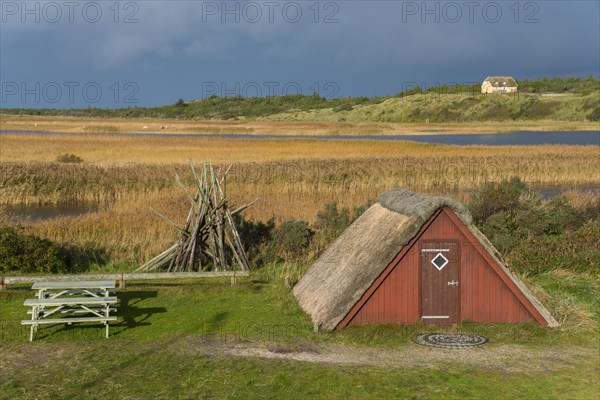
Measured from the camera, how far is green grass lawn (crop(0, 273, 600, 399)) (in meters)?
11.5

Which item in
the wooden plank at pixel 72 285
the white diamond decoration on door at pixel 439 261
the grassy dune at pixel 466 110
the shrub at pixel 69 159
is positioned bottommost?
the wooden plank at pixel 72 285

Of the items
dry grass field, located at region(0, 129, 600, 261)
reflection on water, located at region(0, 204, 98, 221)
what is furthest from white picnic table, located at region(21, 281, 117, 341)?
reflection on water, located at region(0, 204, 98, 221)

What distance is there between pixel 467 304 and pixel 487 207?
36.6ft

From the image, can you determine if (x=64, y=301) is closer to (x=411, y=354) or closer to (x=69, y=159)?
(x=411, y=354)

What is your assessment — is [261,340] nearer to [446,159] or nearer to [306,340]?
[306,340]

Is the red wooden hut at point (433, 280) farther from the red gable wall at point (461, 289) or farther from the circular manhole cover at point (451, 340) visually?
the circular manhole cover at point (451, 340)

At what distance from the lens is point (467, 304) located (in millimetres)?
15375

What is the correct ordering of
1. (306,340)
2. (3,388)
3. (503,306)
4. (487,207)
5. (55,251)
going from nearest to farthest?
1. (3,388)
2. (306,340)
3. (503,306)
4. (55,251)
5. (487,207)

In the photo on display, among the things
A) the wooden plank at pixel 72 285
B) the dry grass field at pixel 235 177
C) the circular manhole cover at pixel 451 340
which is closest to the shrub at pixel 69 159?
the dry grass field at pixel 235 177

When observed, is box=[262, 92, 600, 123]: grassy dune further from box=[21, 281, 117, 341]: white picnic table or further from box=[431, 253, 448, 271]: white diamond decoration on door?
box=[21, 281, 117, 341]: white picnic table

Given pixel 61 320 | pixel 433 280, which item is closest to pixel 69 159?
pixel 61 320

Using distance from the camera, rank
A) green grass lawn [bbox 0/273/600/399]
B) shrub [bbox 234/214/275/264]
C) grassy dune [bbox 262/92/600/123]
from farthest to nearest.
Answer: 1. grassy dune [bbox 262/92/600/123]
2. shrub [bbox 234/214/275/264]
3. green grass lawn [bbox 0/273/600/399]

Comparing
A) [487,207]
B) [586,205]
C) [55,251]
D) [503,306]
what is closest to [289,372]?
[503,306]

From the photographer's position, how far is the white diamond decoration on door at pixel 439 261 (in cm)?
1520
